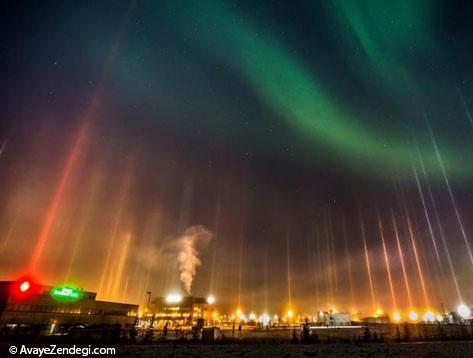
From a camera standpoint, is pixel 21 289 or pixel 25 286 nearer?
pixel 21 289

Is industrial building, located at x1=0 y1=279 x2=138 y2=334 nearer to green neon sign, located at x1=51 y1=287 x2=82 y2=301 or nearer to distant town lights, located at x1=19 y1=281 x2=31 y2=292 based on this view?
green neon sign, located at x1=51 y1=287 x2=82 y2=301

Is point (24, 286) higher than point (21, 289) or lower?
higher

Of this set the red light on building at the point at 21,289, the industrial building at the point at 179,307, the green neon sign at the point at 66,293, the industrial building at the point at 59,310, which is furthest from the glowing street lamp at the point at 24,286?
the industrial building at the point at 179,307

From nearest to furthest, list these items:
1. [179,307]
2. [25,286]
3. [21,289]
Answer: [21,289]
[25,286]
[179,307]

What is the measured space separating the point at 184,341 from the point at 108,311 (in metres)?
90.7

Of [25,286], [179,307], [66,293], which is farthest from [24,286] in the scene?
[179,307]

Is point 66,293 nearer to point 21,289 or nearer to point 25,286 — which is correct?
point 25,286

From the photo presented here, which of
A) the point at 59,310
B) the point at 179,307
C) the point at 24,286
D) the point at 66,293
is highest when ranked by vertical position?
the point at 66,293

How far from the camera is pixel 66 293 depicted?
83.0 meters

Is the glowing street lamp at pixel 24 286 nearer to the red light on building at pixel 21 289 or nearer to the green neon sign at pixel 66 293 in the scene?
the red light on building at pixel 21 289

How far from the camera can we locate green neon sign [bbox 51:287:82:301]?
8069 centimetres

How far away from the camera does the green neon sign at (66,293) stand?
80688mm

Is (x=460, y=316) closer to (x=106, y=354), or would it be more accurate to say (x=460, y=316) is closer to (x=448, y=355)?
(x=448, y=355)

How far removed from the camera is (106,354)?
1834cm
